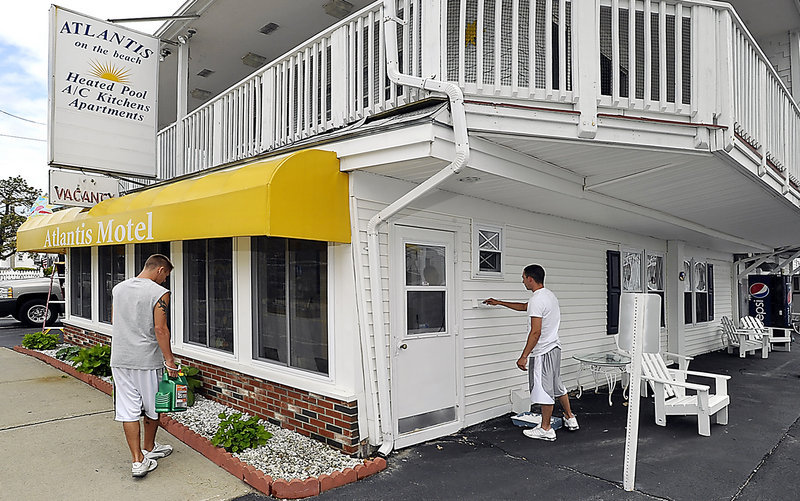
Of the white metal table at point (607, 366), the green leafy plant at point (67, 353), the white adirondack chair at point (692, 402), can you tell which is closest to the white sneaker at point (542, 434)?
the white adirondack chair at point (692, 402)

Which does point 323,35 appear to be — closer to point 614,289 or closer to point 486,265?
point 486,265

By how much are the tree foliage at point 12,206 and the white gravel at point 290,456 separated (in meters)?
28.9

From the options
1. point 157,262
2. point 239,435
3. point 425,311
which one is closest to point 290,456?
point 239,435

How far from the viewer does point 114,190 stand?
8312mm

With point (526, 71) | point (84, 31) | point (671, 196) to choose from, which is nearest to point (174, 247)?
point (84, 31)

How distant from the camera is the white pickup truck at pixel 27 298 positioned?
15.5m

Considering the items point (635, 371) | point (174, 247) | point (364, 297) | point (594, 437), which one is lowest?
point (594, 437)

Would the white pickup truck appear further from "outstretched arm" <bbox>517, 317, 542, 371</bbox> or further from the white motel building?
"outstretched arm" <bbox>517, 317, 542, 371</bbox>

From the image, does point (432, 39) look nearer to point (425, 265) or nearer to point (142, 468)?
point (425, 265)

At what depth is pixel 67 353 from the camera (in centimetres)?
945

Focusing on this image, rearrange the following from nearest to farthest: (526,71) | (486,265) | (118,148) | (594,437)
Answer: (526,71), (594,437), (486,265), (118,148)

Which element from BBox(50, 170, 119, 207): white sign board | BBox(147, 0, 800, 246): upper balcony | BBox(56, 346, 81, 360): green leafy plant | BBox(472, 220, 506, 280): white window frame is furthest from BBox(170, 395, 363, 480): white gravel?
BBox(56, 346, 81, 360): green leafy plant

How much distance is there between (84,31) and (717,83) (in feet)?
22.3

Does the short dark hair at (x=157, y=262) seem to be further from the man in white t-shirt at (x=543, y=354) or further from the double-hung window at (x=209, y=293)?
the man in white t-shirt at (x=543, y=354)
